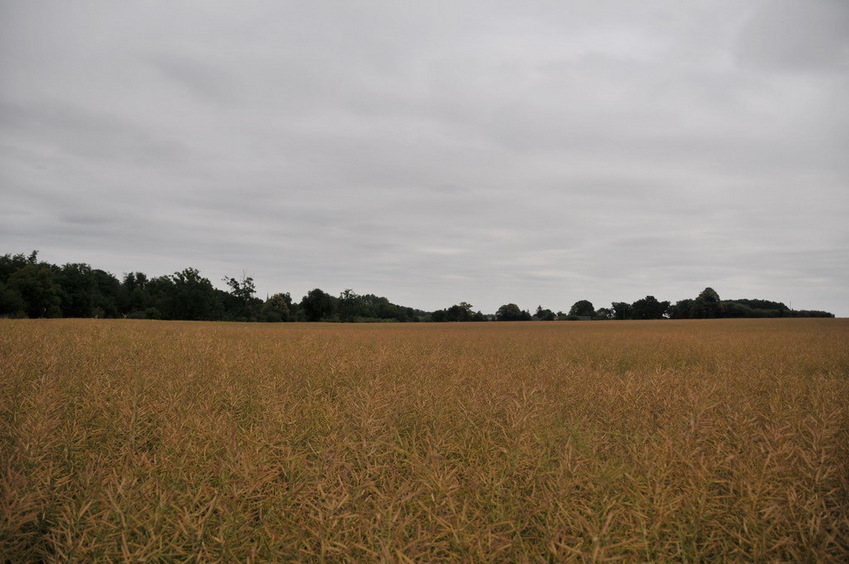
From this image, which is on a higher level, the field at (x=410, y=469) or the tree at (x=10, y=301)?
the tree at (x=10, y=301)

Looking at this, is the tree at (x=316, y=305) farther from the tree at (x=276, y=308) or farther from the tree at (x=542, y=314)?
the tree at (x=542, y=314)

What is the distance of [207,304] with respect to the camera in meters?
75.4

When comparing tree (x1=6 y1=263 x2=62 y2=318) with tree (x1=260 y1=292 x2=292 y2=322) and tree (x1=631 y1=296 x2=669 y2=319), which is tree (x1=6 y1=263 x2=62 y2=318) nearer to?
tree (x1=260 y1=292 x2=292 y2=322)

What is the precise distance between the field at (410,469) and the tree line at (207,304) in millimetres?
62199

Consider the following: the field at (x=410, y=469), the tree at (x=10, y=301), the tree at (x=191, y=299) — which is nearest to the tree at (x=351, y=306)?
the tree at (x=191, y=299)

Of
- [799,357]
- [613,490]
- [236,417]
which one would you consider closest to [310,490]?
[613,490]

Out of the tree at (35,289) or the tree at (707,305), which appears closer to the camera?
the tree at (35,289)

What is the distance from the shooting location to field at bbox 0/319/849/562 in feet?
7.43

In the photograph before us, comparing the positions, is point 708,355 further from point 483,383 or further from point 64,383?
point 64,383

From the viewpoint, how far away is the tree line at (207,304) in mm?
70812

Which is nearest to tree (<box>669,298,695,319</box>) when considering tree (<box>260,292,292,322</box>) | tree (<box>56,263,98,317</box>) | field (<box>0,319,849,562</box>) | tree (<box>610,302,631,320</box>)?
tree (<box>610,302,631,320</box>)

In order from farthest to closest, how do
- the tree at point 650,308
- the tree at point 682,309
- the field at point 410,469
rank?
the tree at point 650,308 → the tree at point 682,309 → the field at point 410,469

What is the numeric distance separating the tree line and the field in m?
62.2

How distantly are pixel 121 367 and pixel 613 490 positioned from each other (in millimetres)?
6213
